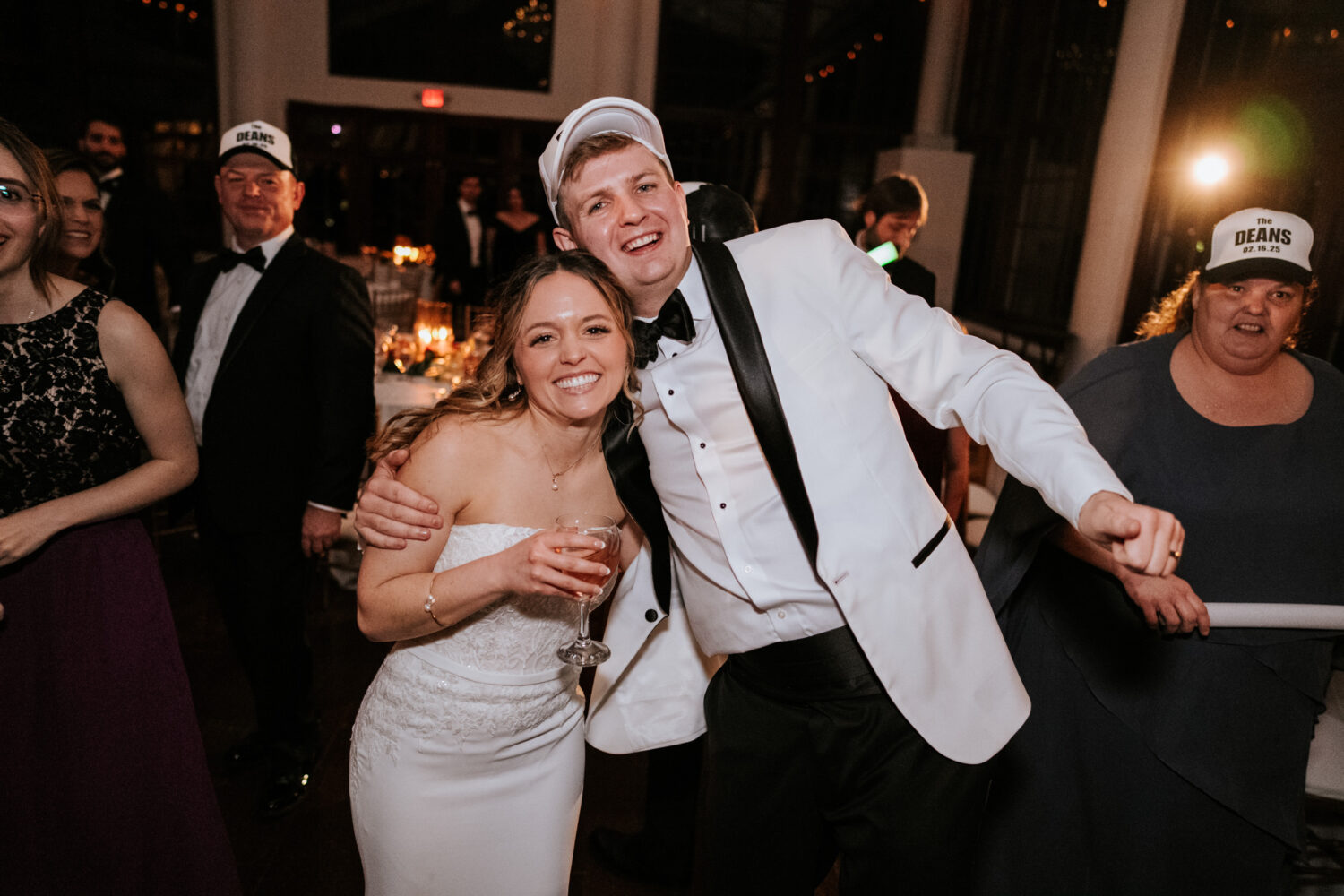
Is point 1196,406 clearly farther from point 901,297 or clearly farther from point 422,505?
point 422,505

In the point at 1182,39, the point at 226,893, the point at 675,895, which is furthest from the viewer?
the point at 1182,39

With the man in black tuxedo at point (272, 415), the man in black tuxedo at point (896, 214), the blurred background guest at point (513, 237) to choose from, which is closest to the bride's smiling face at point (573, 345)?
the man in black tuxedo at point (272, 415)

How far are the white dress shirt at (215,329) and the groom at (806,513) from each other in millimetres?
1417

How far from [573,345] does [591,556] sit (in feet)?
1.48

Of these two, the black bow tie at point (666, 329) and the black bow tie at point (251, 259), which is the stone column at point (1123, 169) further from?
the black bow tie at point (251, 259)

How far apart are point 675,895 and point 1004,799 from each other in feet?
3.24

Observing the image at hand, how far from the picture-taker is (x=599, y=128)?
1.69m

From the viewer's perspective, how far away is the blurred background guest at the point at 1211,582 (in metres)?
1.89

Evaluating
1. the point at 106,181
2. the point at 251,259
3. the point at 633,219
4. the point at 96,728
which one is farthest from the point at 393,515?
the point at 106,181

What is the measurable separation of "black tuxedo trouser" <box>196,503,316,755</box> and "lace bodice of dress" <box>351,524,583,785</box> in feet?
3.73

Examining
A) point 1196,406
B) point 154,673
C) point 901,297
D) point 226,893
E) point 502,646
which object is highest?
point 901,297

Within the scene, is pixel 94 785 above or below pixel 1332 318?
below

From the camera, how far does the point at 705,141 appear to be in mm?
11336

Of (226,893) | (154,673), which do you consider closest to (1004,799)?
(226,893)
